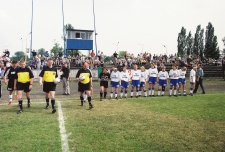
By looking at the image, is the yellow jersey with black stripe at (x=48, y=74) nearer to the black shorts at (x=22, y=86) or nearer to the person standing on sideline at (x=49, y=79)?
the person standing on sideline at (x=49, y=79)

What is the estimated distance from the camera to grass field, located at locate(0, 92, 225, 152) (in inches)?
225

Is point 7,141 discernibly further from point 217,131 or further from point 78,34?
point 78,34

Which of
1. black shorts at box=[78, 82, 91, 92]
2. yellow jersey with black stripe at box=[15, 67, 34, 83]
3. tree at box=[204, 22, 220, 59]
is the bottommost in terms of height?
black shorts at box=[78, 82, 91, 92]

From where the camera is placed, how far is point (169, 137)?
6.46 m

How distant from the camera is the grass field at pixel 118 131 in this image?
5.72 m

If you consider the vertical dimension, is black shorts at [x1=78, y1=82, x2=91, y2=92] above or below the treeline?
below

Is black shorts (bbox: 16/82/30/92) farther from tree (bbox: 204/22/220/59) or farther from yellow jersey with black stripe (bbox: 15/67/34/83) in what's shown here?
tree (bbox: 204/22/220/59)

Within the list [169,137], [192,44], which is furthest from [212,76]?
[192,44]

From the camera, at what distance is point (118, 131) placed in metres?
7.02

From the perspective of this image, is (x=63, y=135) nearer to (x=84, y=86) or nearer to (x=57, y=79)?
(x=57, y=79)

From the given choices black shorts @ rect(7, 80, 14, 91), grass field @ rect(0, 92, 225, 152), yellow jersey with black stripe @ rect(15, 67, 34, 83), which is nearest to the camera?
grass field @ rect(0, 92, 225, 152)

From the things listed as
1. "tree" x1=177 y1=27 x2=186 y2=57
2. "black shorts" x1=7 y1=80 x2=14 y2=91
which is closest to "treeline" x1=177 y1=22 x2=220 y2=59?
"tree" x1=177 y1=27 x2=186 y2=57

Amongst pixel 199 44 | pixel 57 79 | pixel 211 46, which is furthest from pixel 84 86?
pixel 199 44

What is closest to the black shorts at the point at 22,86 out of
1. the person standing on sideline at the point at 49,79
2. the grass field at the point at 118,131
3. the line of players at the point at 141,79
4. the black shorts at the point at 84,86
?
the person standing on sideline at the point at 49,79
